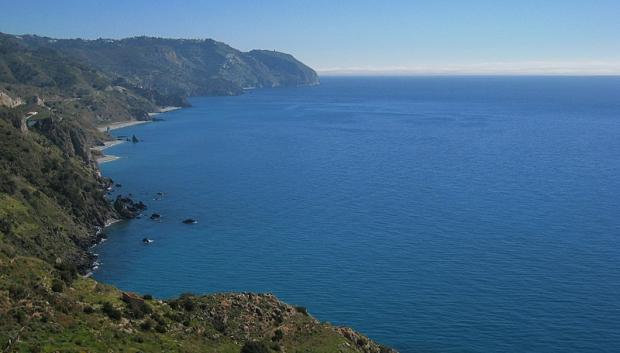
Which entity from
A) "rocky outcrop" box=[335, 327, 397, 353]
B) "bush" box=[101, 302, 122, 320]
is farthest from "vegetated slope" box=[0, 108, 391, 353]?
"rocky outcrop" box=[335, 327, 397, 353]

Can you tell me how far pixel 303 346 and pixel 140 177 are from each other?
12858 centimetres

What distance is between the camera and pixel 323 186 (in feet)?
543

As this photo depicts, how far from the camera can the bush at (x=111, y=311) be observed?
52.8m

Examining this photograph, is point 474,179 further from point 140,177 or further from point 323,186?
point 140,177

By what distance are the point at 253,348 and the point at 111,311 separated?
1255cm

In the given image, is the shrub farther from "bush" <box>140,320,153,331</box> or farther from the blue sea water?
the blue sea water

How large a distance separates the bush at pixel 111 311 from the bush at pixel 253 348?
10904 millimetres

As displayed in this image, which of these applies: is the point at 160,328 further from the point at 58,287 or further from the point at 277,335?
the point at 277,335

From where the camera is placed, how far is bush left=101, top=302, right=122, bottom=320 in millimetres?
52750

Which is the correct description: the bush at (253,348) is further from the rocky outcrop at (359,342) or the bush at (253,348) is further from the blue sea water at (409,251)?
the blue sea water at (409,251)

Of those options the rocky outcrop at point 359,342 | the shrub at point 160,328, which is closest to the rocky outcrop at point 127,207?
the rocky outcrop at point 359,342

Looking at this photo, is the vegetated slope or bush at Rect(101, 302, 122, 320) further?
bush at Rect(101, 302, 122, 320)

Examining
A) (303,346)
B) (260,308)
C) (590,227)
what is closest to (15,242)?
(260,308)

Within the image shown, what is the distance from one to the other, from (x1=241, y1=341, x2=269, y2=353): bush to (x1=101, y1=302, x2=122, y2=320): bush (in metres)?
10.9
